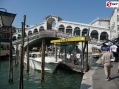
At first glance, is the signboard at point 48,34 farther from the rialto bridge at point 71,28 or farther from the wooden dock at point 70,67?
the wooden dock at point 70,67

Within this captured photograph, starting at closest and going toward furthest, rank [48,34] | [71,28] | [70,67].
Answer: [70,67] < [48,34] < [71,28]

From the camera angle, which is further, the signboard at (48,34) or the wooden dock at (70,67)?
the signboard at (48,34)

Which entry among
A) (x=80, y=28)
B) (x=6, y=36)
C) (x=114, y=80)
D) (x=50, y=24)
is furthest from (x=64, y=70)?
(x=50, y=24)

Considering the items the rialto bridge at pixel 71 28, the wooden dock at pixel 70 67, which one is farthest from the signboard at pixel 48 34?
the wooden dock at pixel 70 67

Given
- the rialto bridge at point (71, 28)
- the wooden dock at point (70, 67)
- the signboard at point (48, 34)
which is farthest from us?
the rialto bridge at point (71, 28)

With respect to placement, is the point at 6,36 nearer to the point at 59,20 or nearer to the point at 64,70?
→ the point at 59,20

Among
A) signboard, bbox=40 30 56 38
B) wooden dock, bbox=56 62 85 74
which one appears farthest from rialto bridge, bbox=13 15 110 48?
wooden dock, bbox=56 62 85 74

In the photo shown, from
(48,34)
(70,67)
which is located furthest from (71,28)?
(70,67)

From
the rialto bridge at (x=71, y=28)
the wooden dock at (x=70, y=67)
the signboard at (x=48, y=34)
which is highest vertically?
the rialto bridge at (x=71, y=28)

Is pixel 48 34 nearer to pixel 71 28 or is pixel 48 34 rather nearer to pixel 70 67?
pixel 71 28

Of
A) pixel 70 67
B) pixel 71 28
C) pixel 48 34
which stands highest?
pixel 71 28

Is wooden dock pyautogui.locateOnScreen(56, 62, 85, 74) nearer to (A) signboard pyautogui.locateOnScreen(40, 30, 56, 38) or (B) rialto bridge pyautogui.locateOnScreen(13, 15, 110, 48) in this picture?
(A) signboard pyautogui.locateOnScreen(40, 30, 56, 38)

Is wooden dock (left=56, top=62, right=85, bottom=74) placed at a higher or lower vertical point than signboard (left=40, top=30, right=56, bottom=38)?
lower

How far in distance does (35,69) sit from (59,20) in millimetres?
44321
